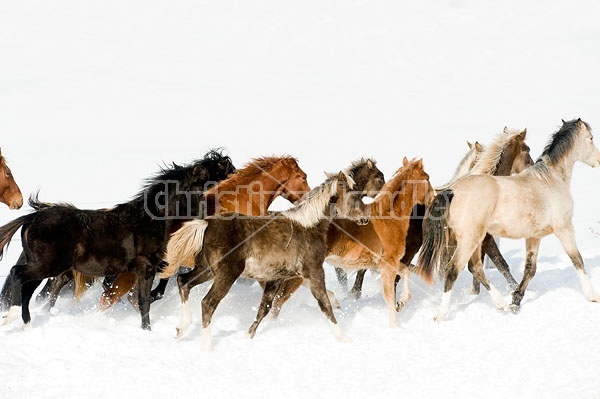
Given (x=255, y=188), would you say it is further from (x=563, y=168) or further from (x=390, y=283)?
(x=563, y=168)

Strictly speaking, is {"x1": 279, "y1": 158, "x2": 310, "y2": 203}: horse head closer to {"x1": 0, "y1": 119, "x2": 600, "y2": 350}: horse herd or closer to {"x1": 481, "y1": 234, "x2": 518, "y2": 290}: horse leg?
{"x1": 0, "y1": 119, "x2": 600, "y2": 350}: horse herd

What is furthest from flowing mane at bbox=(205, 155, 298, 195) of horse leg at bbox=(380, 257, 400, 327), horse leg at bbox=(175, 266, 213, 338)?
horse leg at bbox=(380, 257, 400, 327)

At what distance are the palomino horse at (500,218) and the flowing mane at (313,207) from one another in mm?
1377

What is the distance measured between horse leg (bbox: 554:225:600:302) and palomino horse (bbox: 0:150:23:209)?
7.79m

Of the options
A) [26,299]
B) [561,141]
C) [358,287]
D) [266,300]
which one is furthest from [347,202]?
[26,299]

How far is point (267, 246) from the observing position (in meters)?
7.37

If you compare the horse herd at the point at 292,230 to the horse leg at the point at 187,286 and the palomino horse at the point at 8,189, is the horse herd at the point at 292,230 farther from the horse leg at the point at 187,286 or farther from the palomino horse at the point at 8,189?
the palomino horse at the point at 8,189

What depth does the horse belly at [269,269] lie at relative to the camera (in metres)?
7.32

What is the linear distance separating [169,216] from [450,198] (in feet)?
11.2

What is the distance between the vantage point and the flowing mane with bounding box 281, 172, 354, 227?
7.71 metres

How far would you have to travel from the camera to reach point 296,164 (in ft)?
31.9

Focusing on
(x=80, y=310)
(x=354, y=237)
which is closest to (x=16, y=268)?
(x=80, y=310)

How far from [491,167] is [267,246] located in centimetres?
359

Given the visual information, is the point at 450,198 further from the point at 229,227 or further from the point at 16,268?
the point at 16,268
